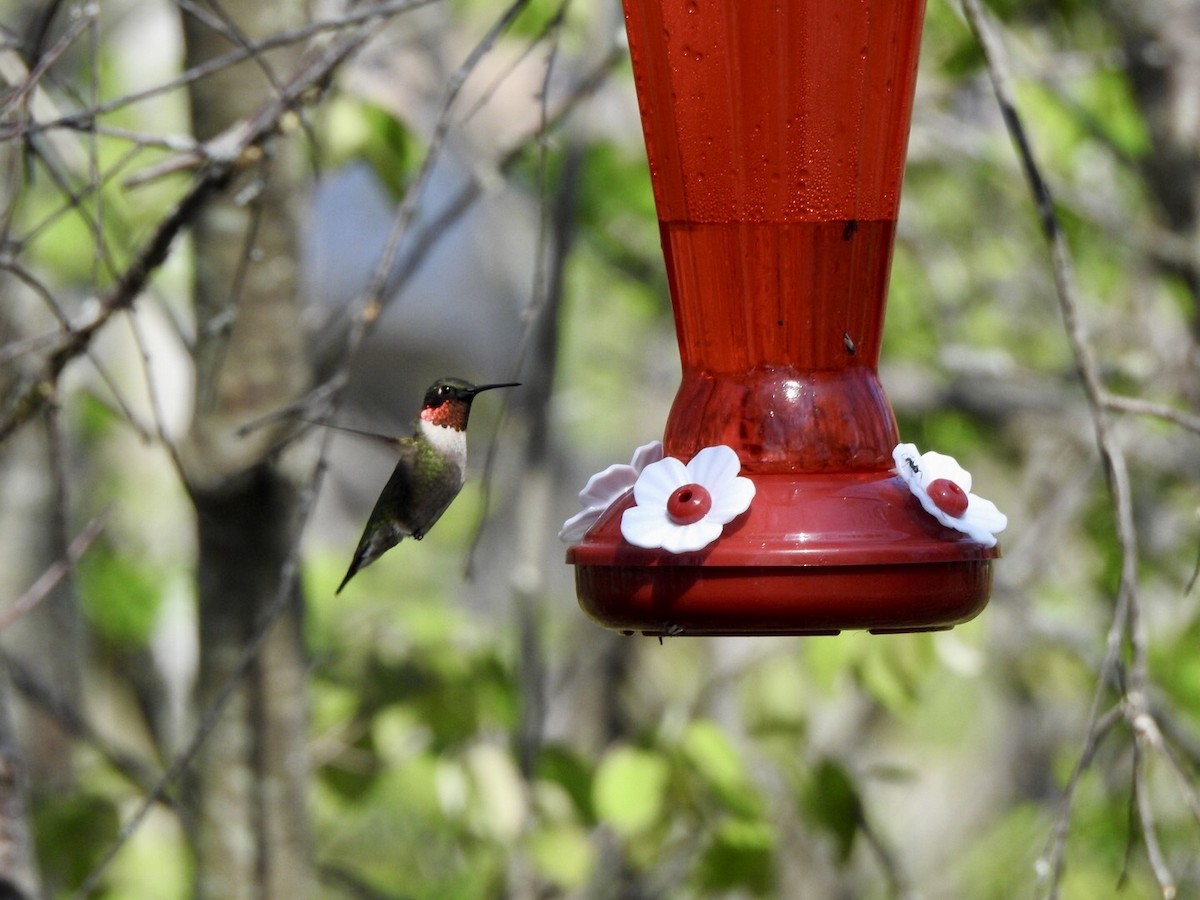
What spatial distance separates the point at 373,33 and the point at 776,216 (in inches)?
23.8

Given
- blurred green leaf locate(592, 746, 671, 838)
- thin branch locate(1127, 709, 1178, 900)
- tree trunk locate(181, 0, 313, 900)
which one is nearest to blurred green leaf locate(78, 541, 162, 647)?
tree trunk locate(181, 0, 313, 900)

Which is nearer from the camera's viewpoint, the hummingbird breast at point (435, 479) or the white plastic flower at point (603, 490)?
the white plastic flower at point (603, 490)

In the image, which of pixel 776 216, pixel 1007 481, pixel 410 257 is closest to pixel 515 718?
pixel 410 257

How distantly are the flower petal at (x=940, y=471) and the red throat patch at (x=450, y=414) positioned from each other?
0.79 m

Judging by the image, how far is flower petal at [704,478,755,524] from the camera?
5.64 feet

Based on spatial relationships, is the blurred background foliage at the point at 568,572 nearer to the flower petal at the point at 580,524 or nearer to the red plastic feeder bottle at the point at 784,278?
the flower petal at the point at 580,524

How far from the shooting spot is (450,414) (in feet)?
7.94

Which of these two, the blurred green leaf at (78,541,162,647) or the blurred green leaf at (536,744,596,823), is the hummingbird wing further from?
the blurred green leaf at (78,541,162,647)

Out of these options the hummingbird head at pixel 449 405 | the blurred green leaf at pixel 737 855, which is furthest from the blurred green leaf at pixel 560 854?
the hummingbird head at pixel 449 405

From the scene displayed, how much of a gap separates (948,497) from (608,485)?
0.50 meters

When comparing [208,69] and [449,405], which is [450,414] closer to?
[449,405]

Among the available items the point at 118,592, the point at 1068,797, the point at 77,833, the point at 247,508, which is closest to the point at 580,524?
the point at 1068,797

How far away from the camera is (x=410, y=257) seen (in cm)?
329

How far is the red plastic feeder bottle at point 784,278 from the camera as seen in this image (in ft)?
5.78
